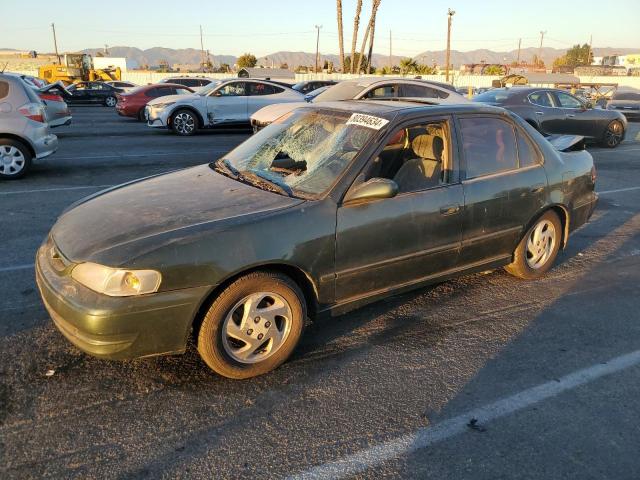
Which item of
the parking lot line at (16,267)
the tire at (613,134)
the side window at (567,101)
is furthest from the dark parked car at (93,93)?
the parking lot line at (16,267)

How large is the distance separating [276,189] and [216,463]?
1781 millimetres

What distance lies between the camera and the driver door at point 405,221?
11.5ft

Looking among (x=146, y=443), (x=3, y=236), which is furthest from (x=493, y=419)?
(x=3, y=236)

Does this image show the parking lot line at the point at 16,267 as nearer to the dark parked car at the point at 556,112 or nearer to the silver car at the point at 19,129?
the silver car at the point at 19,129

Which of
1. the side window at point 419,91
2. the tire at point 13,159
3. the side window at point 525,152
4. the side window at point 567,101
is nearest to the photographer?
the side window at point 525,152

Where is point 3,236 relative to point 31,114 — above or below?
below

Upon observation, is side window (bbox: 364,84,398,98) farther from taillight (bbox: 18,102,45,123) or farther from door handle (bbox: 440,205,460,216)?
door handle (bbox: 440,205,460,216)

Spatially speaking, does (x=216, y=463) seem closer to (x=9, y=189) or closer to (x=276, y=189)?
(x=276, y=189)

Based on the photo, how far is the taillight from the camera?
8.51 meters

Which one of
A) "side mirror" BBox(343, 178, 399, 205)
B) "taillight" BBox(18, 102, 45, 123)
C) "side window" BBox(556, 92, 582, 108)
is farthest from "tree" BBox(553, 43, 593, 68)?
"side mirror" BBox(343, 178, 399, 205)

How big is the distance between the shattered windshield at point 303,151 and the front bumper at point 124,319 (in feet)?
3.63

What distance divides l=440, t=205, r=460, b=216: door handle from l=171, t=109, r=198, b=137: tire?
13342mm

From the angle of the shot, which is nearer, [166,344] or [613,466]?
[613,466]

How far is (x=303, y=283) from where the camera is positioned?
3.40 m
